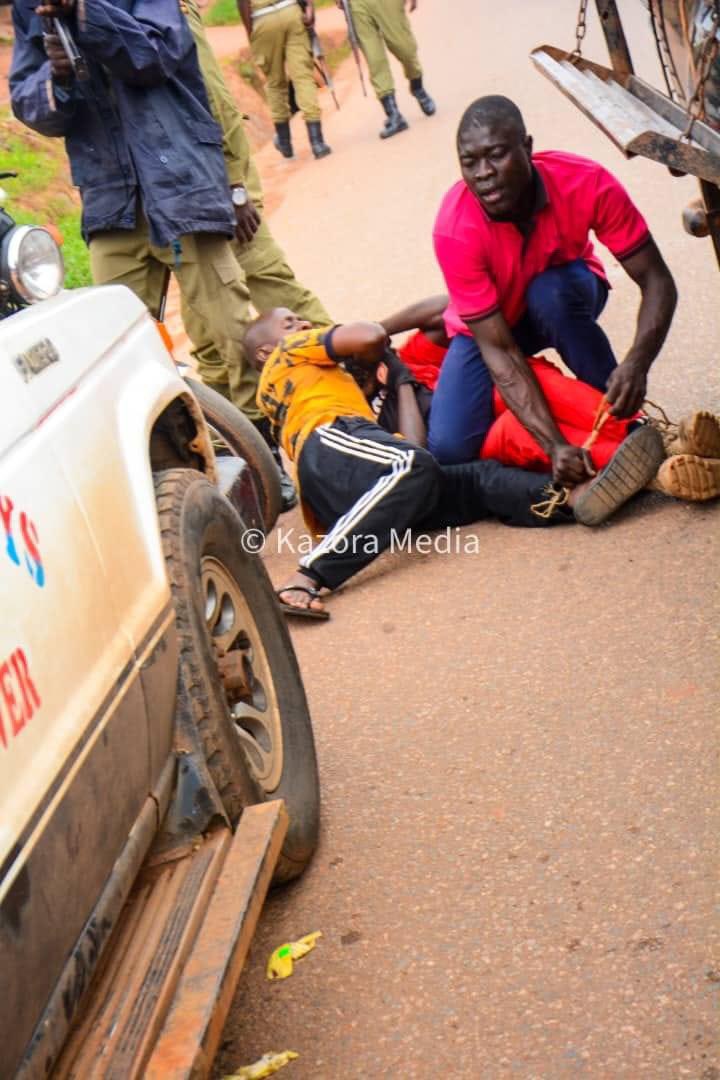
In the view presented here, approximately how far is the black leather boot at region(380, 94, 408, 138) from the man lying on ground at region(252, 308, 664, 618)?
359 inches

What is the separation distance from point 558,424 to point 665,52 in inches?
47.4

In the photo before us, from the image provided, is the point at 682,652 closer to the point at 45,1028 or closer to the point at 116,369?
the point at 116,369

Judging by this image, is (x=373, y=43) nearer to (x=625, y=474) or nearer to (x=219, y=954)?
(x=625, y=474)

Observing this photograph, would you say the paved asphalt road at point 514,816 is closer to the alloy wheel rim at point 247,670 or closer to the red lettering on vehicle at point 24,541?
the alloy wheel rim at point 247,670

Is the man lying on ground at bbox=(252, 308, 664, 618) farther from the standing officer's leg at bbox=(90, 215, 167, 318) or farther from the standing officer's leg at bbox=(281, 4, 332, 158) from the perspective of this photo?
the standing officer's leg at bbox=(281, 4, 332, 158)

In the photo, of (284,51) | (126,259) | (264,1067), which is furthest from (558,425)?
(284,51)

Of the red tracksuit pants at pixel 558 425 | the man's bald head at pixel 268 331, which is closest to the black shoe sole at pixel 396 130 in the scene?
the man's bald head at pixel 268 331

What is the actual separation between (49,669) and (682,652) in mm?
2117

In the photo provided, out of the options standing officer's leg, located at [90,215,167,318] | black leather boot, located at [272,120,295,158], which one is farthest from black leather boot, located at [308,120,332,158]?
standing officer's leg, located at [90,215,167,318]

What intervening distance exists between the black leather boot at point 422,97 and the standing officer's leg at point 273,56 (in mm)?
1194

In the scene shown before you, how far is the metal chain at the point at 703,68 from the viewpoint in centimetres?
331

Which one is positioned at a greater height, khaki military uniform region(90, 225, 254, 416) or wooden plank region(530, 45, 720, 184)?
wooden plank region(530, 45, 720, 184)

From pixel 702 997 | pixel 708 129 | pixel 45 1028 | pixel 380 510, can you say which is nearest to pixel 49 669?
pixel 45 1028

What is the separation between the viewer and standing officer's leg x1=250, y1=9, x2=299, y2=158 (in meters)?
13.5
